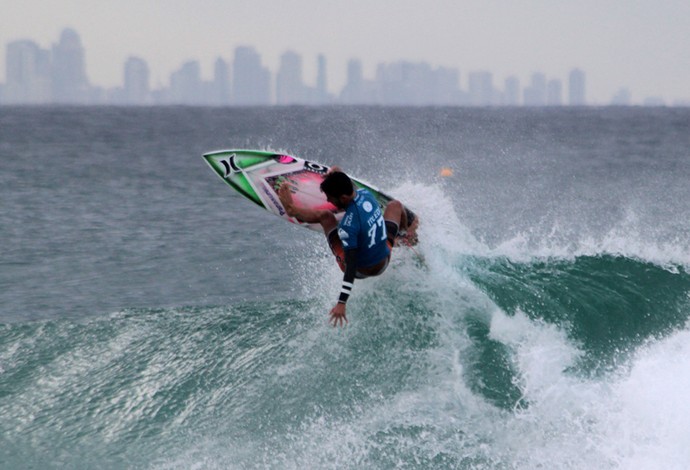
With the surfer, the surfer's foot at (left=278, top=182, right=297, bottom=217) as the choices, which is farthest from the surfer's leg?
the surfer's foot at (left=278, top=182, right=297, bottom=217)

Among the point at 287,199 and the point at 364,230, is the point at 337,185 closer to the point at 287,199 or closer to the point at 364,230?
the point at 364,230

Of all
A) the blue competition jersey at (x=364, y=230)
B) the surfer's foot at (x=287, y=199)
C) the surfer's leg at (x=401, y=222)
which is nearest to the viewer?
the blue competition jersey at (x=364, y=230)

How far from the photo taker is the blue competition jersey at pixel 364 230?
24.2ft

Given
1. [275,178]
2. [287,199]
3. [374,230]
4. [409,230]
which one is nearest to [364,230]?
[374,230]

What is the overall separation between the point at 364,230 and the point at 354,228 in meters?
0.15

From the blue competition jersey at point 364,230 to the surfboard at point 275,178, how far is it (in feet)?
4.02

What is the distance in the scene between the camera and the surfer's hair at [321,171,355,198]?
726 centimetres

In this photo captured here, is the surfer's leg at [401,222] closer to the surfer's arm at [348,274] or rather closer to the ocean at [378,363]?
the ocean at [378,363]

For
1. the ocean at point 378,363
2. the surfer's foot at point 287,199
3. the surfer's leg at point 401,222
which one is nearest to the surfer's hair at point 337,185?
the surfer's leg at point 401,222

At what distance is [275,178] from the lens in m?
9.21

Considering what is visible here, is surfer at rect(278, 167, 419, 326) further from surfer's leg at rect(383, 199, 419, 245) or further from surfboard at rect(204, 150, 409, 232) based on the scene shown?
surfboard at rect(204, 150, 409, 232)

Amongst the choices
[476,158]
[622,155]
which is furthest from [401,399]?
[622,155]

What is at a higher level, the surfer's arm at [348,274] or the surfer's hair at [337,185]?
the surfer's hair at [337,185]

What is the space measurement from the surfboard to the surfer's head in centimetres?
157
